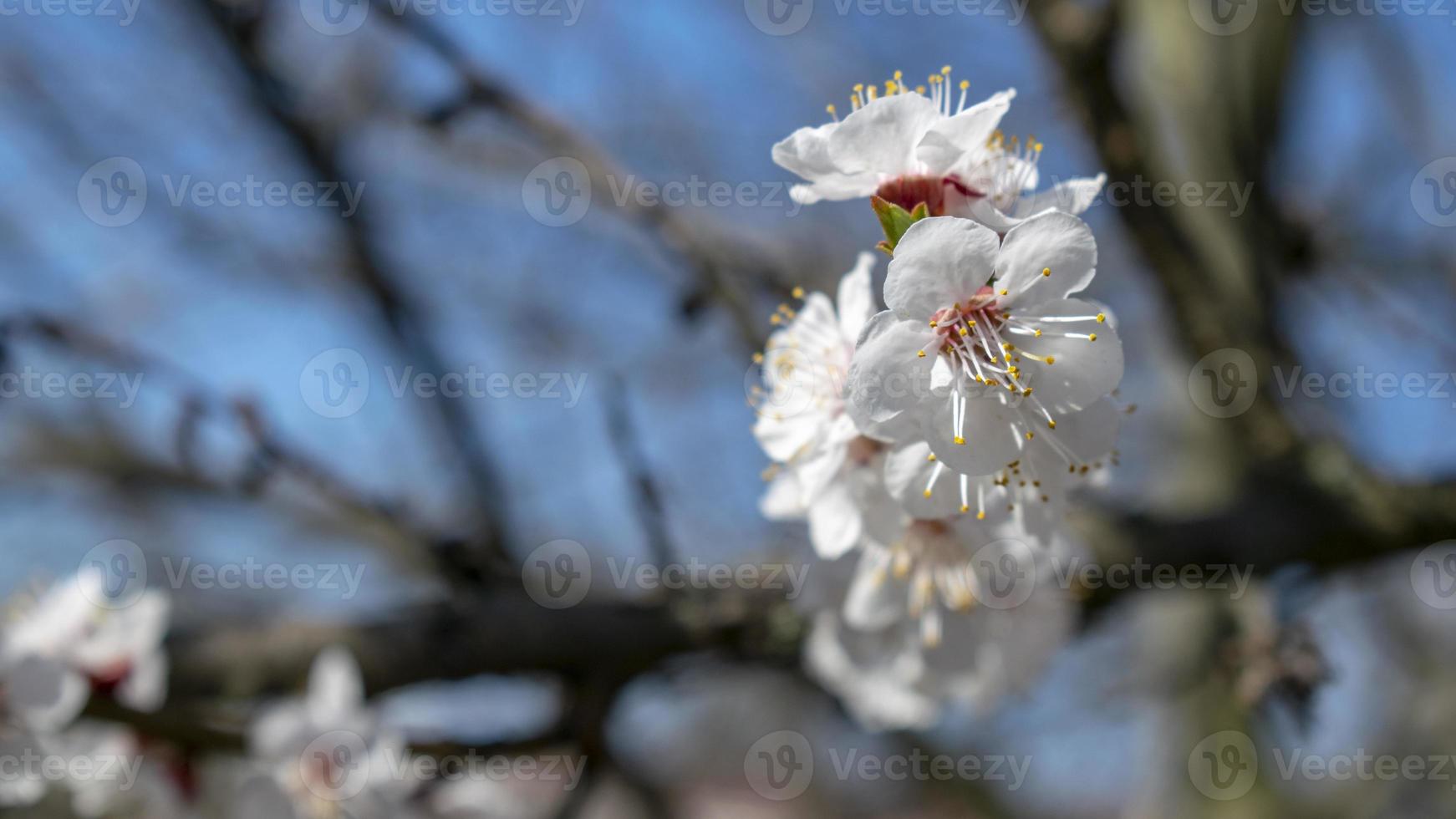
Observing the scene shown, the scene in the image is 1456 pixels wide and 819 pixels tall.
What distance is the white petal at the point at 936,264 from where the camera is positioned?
776 mm

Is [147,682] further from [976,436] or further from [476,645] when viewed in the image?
[976,436]

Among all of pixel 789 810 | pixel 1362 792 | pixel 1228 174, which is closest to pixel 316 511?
pixel 1228 174

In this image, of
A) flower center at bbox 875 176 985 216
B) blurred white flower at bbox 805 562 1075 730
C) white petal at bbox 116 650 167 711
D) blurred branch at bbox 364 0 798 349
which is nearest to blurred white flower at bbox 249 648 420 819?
white petal at bbox 116 650 167 711

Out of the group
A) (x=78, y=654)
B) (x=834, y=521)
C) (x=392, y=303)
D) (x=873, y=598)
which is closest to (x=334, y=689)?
(x=78, y=654)

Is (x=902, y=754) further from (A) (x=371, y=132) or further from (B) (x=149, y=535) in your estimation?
(B) (x=149, y=535)

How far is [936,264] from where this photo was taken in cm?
80

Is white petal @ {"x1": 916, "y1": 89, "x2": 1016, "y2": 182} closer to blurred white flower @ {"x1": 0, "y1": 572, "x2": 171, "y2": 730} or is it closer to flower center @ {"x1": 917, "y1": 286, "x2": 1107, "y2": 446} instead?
flower center @ {"x1": 917, "y1": 286, "x2": 1107, "y2": 446}

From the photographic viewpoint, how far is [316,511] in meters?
3.42

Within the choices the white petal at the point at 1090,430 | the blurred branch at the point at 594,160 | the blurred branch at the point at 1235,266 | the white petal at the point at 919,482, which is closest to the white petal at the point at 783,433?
the white petal at the point at 919,482

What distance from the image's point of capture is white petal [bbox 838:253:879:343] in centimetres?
93

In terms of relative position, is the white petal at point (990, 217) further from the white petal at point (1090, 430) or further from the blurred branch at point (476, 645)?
the blurred branch at point (476, 645)

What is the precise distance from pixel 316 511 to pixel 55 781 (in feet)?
5.32

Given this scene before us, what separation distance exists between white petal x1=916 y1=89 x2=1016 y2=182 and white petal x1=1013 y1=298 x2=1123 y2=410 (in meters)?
0.15

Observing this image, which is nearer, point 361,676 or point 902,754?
point 361,676
